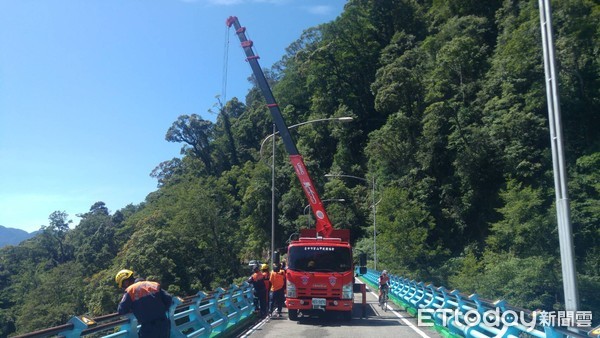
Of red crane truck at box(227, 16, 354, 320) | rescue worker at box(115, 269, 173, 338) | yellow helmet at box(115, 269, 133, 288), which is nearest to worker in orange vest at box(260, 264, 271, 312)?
red crane truck at box(227, 16, 354, 320)

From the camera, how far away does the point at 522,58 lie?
51656mm

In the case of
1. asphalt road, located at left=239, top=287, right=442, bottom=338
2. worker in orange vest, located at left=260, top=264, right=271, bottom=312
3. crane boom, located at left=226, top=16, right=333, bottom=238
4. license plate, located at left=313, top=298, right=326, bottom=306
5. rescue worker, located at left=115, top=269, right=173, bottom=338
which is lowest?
asphalt road, located at left=239, top=287, right=442, bottom=338

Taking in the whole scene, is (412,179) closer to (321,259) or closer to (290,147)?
(290,147)

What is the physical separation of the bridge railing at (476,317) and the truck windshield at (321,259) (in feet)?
9.48

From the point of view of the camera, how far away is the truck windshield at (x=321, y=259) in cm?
1719

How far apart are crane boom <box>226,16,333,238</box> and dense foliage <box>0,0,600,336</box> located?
2585cm

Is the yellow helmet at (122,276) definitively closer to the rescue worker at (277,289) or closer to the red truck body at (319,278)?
the red truck body at (319,278)

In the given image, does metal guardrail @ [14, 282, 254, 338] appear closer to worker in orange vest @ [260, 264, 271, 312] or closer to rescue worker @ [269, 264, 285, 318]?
worker in orange vest @ [260, 264, 271, 312]

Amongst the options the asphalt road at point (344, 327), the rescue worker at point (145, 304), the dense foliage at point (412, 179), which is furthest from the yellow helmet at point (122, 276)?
the dense foliage at point (412, 179)

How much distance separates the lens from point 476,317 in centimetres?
1152

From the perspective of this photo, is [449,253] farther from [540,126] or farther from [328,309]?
[328,309]

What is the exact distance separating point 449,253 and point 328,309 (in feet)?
131

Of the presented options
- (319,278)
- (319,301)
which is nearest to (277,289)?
(319,278)

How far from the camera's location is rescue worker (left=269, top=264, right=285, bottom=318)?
18531mm
